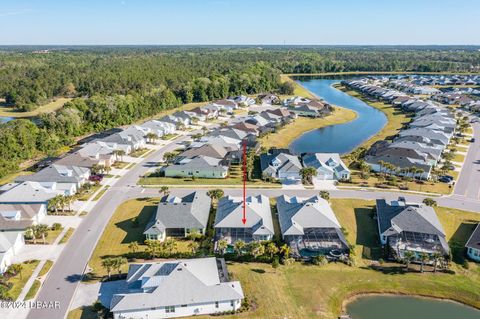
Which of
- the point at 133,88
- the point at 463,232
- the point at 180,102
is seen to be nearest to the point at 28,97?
the point at 133,88

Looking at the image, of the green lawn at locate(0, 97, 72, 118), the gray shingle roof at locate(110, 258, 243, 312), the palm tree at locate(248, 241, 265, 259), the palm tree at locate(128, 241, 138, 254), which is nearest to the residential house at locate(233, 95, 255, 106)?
the green lawn at locate(0, 97, 72, 118)

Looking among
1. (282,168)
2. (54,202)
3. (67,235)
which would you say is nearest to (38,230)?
(67,235)

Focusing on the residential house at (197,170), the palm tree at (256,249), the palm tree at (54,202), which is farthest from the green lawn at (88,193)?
the palm tree at (256,249)

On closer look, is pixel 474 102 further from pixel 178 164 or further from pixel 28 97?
pixel 28 97

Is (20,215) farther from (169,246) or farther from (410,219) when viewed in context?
(410,219)

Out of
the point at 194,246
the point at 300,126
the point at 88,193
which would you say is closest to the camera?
the point at 194,246

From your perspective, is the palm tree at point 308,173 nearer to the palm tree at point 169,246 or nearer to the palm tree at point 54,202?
the palm tree at point 169,246
